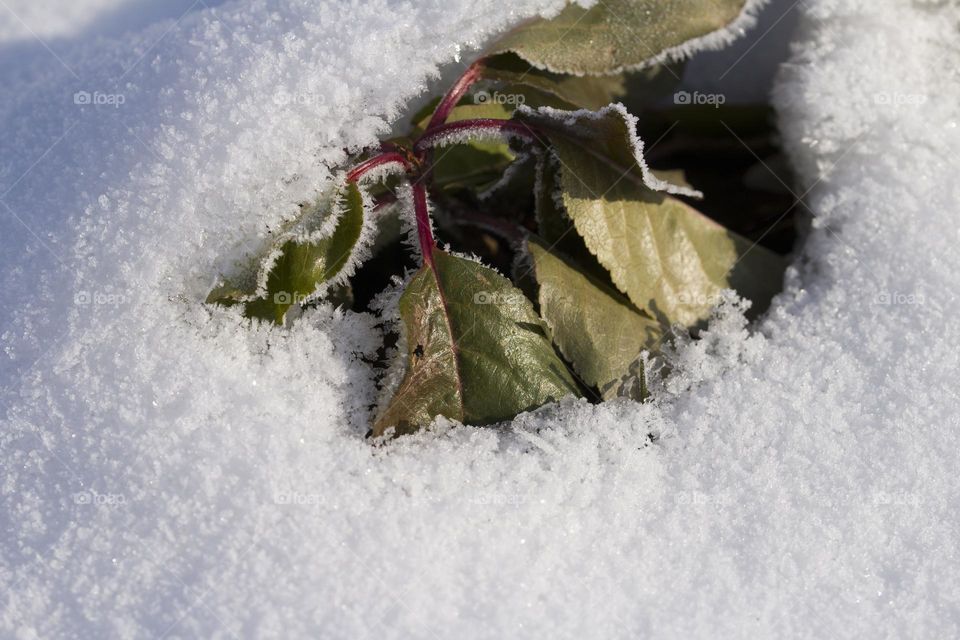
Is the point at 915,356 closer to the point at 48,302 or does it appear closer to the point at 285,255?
the point at 285,255

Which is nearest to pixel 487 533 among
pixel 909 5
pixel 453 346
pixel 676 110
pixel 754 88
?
pixel 453 346
